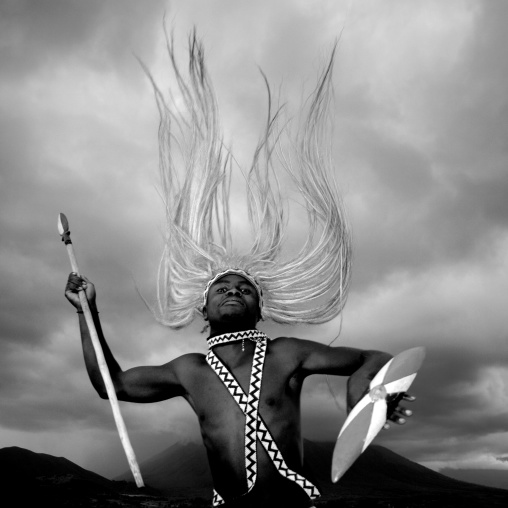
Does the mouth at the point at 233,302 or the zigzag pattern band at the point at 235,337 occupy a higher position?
the mouth at the point at 233,302

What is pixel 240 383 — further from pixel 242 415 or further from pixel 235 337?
pixel 235 337

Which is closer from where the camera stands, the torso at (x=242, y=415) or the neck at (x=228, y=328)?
the torso at (x=242, y=415)

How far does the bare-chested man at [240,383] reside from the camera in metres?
4.34

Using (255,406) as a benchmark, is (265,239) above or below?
above

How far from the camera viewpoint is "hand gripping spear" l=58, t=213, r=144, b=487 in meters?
4.10

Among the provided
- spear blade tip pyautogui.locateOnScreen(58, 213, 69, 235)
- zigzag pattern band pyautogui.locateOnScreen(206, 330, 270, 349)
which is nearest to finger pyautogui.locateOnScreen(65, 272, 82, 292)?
spear blade tip pyautogui.locateOnScreen(58, 213, 69, 235)

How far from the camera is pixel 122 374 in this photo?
532 cm

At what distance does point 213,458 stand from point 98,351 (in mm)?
1224

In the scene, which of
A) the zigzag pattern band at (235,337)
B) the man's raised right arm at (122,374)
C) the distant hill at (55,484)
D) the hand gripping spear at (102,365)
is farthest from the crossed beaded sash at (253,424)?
the distant hill at (55,484)

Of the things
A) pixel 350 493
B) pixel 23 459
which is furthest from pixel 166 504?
pixel 350 493

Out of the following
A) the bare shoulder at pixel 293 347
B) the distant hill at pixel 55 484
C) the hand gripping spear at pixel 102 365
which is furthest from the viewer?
the distant hill at pixel 55 484

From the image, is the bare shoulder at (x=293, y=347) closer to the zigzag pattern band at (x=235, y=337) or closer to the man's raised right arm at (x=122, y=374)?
the zigzag pattern band at (x=235, y=337)

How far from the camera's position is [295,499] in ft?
14.2

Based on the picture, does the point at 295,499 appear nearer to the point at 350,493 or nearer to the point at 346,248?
the point at 346,248
